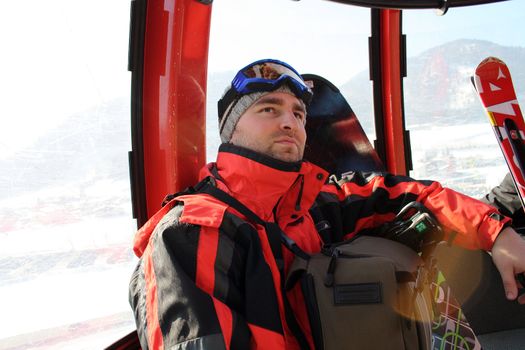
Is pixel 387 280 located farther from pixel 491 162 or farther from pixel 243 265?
pixel 491 162

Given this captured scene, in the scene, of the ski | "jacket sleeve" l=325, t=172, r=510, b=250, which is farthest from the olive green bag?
the ski

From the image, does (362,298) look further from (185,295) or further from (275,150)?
(275,150)

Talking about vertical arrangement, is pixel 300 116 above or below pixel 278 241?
above

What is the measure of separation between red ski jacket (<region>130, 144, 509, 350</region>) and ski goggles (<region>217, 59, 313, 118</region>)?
0.25 meters

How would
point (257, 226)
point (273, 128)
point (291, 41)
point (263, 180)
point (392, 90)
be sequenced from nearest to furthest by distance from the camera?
point (257, 226)
point (263, 180)
point (273, 128)
point (291, 41)
point (392, 90)

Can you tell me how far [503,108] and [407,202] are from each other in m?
0.84

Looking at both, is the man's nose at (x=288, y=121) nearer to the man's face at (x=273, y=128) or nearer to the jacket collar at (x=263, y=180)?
the man's face at (x=273, y=128)

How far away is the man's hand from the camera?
4.20 ft

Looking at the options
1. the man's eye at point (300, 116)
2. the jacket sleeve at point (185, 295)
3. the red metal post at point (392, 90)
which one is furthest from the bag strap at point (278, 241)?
the red metal post at point (392, 90)

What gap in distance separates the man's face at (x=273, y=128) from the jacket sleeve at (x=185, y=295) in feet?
1.45

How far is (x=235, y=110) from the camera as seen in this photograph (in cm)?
162

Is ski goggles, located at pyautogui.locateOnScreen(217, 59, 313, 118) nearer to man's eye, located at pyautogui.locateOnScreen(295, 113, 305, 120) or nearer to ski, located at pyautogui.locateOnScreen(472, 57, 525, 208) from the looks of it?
man's eye, located at pyautogui.locateOnScreen(295, 113, 305, 120)

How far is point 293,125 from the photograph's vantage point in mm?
1536

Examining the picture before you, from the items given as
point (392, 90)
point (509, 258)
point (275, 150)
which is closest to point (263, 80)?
point (275, 150)
